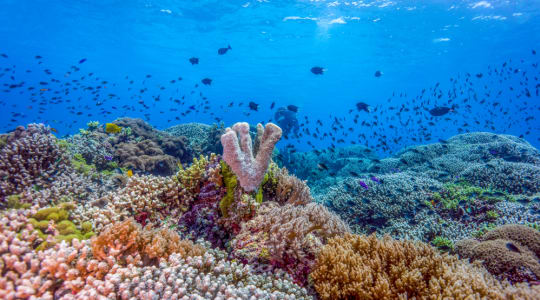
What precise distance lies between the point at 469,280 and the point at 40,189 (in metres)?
8.78

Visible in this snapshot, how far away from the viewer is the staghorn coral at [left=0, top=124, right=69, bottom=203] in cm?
579

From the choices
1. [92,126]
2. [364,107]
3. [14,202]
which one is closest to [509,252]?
[364,107]

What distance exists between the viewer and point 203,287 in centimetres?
275

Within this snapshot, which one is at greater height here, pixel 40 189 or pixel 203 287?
pixel 40 189

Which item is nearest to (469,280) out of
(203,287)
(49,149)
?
(203,287)

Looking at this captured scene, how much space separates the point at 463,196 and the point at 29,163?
13.6 meters

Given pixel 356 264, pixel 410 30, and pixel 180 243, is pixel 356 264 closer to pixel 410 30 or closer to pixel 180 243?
pixel 180 243

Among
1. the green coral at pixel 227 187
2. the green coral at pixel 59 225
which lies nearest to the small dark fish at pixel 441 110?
the green coral at pixel 227 187

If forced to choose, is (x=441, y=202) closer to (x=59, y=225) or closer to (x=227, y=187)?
(x=227, y=187)

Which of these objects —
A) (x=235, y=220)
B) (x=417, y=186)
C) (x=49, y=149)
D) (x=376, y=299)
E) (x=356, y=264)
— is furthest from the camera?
(x=417, y=186)

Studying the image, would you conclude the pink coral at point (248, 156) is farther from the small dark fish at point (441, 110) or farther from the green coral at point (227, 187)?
the small dark fish at point (441, 110)

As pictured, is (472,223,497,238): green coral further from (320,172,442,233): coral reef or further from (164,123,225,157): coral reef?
(164,123,225,157): coral reef

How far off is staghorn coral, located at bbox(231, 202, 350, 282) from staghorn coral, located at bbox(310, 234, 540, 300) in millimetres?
334

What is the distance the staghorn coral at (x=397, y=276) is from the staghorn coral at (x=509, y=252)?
209 centimetres
